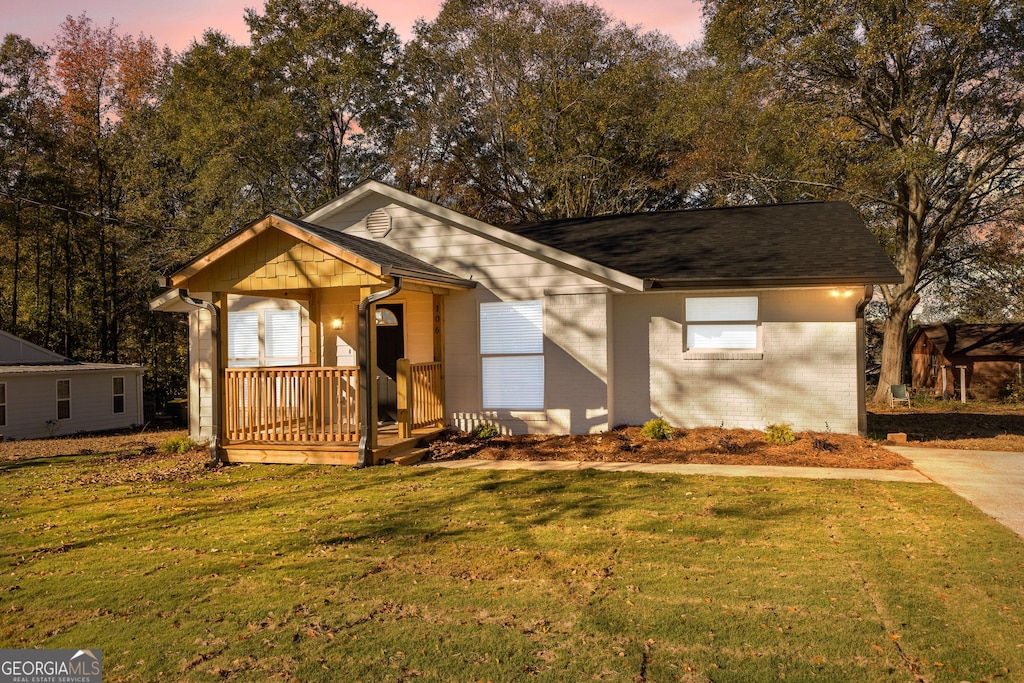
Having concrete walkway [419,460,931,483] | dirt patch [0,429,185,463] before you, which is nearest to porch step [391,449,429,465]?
concrete walkway [419,460,931,483]

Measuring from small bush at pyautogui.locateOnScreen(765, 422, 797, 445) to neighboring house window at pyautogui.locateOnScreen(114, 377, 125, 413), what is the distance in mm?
23948

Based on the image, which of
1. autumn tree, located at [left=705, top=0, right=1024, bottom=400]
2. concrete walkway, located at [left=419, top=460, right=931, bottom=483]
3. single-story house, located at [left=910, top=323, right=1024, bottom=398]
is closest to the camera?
concrete walkway, located at [left=419, top=460, right=931, bottom=483]

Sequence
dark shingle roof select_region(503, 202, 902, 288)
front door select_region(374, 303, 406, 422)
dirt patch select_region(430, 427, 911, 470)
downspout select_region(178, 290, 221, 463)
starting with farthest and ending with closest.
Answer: front door select_region(374, 303, 406, 422)
dark shingle roof select_region(503, 202, 902, 288)
downspout select_region(178, 290, 221, 463)
dirt patch select_region(430, 427, 911, 470)

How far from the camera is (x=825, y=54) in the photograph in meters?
20.5

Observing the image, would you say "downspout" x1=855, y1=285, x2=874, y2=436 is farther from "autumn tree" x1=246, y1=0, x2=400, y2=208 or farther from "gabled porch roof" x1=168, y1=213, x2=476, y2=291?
"autumn tree" x1=246, y1=0, x2=400, y2=208

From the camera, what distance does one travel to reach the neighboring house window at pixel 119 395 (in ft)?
86.1

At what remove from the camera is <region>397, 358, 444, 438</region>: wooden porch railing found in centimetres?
1093

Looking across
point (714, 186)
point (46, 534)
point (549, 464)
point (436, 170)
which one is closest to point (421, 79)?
point (436, 170)

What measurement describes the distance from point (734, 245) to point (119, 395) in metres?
23.3

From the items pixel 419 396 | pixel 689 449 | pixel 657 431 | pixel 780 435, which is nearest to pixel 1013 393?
pixel 780 435

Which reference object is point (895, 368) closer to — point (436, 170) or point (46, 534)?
point (436, 170)

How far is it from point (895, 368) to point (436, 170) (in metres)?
19.1

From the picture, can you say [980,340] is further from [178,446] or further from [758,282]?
[178,446]

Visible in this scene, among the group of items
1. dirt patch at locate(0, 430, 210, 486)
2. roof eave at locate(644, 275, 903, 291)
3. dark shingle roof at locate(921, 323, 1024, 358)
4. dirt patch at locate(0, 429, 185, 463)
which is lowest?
dirt patch at locate(0, 429, 185, 463)
